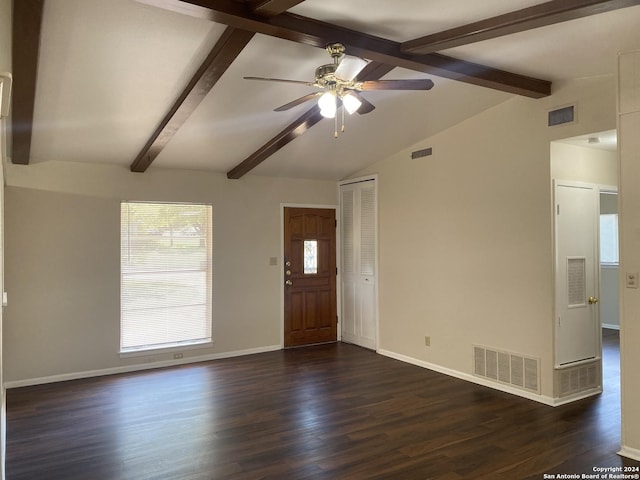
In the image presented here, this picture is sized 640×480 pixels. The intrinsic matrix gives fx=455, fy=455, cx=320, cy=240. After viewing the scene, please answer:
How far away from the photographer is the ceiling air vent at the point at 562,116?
4090mm

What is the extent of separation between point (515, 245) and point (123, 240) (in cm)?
440

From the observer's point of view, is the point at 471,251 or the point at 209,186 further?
the point at 209,186

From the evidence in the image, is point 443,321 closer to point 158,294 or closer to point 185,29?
point 158,294

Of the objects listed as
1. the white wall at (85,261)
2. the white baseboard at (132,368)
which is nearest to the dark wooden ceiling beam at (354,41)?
the white wall at (85,261)

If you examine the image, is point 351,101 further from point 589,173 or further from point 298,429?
point 589,173

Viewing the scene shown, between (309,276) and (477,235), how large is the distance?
2.69m

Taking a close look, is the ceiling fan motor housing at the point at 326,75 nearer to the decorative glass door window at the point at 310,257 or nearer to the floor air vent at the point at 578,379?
the floor air vent at the point at 578,379

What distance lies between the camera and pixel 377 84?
3051 millimetres

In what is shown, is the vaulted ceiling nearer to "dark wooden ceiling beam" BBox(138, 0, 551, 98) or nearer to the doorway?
"dark wooden ceiling beam" BBox(138, 0, 551, 98)

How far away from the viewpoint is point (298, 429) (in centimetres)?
370

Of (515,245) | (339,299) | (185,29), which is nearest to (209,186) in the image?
(339,299)

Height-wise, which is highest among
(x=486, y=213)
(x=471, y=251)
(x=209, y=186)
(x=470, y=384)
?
(x=209, y=186)

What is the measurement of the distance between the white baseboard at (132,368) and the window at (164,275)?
0.20 m

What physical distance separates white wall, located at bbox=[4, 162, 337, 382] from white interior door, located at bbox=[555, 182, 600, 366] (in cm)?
378
